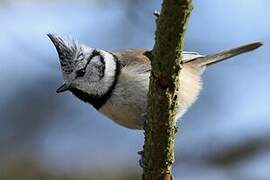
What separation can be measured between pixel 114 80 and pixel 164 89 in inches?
44.6

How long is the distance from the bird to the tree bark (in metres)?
0.73

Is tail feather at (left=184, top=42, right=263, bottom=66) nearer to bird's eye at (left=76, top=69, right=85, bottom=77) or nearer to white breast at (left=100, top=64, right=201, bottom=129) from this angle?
white breast at (left=100, top=64, right=201, bottom=129)

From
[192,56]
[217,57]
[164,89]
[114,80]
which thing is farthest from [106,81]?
[164,89]

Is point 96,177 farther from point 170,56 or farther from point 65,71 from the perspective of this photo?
point 170,56

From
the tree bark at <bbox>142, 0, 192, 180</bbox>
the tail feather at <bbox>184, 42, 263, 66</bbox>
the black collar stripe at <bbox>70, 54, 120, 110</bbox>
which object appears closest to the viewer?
the tree bark at <bbox>142, 0, 192, 180</bbox>

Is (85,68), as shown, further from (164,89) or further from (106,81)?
(164,89)

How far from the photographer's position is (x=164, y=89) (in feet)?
7.76

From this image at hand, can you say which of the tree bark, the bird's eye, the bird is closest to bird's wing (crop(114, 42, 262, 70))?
the bird

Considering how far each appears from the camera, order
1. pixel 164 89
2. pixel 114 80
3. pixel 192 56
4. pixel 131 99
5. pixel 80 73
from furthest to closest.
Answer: pixel 192 56 < pixel 80 73 < pixel 114 80 < pixel 131 99 < pixel 164 89

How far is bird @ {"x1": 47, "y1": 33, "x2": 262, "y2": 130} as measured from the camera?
11.1 feet

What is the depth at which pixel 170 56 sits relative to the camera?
89.0 inches

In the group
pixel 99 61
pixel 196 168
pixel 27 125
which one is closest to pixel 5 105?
pixel 27 125

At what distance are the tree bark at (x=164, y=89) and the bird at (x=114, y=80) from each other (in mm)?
731

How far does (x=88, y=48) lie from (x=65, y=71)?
7.6 inches
